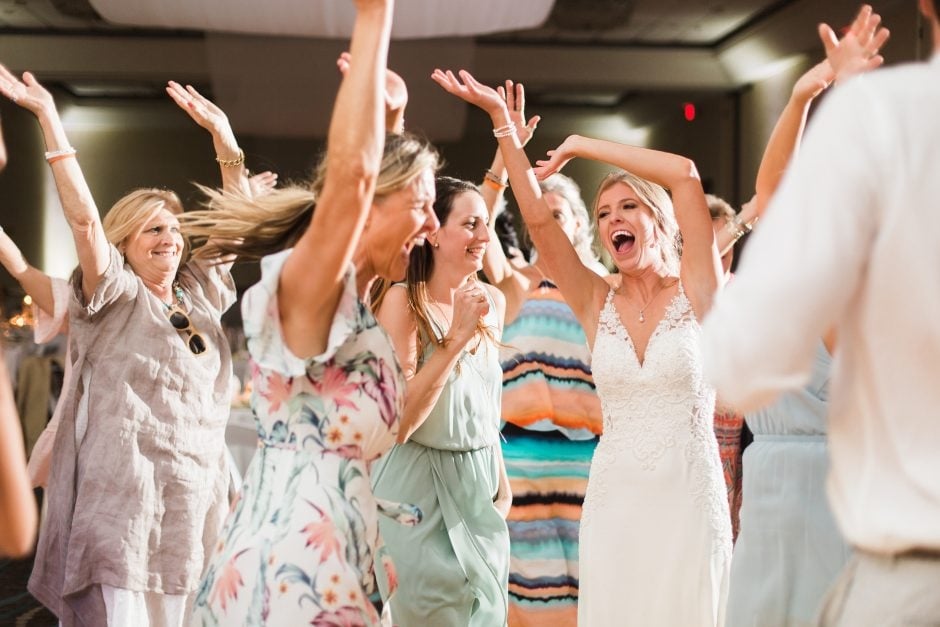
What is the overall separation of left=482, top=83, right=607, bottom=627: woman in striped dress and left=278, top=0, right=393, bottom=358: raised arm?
6.57ft

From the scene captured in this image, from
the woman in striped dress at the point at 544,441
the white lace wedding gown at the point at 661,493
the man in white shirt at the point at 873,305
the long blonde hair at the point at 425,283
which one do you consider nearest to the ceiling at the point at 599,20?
the woman in striped dress at the point at 544,441

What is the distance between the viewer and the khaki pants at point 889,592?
119 cm

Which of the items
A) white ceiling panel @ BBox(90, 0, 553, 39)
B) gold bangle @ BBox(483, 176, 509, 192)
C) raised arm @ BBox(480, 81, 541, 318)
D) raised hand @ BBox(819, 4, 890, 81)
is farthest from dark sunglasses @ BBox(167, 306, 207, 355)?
white ceiling panel @ BBox(90, 0, 553, 39)

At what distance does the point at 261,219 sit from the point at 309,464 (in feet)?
1.32

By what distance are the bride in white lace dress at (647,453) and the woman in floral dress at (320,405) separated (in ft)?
3.23

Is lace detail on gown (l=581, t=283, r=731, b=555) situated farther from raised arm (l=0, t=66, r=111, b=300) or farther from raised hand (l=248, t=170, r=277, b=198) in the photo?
raised arm (l=0, t=66, r=111, b=300)

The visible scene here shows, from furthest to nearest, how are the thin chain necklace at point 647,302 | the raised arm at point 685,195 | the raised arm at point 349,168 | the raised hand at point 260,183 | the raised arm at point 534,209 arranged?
1. the raised hand at point 260,183
2. the thin chain necklace at point 647,302
3. the raised arm at point 534,209
4. the raised arm at point 685,195
5. the raised arm at point 349,168

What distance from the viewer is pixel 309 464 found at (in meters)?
1.84

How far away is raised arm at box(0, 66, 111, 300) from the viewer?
10.0 feet

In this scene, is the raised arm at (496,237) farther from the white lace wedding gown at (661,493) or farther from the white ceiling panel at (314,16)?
the white ceiling panel at (314,16)

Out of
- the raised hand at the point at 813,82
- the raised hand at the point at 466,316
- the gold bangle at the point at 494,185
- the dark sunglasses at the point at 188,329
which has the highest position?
the gold bangle at the point at 494,185

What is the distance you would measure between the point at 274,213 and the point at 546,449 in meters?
2.07

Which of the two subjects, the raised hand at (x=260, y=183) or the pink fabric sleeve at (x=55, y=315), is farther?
the pink fabric sleeve at (x=55, y=315)

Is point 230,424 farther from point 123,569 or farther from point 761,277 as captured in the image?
point 761,277
